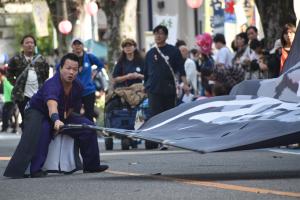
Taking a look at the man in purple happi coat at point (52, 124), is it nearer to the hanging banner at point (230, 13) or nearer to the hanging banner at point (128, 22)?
the hanging banner at point (128, 22)

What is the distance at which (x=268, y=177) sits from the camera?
37.5 feet

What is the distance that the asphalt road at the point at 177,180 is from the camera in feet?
32.8

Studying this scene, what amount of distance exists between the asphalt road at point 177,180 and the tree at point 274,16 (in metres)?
6.66

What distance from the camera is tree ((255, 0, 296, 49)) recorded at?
21.8 m

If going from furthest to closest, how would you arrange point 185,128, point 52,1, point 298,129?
point 52,1, point 185,128, point 298,129

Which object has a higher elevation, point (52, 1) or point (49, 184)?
point (52, 1)

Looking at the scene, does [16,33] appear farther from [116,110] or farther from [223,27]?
[116,110]

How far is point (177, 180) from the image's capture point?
11.4m

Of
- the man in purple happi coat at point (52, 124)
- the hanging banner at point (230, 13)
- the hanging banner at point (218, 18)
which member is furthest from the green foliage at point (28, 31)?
the man in purple happi coat at point (52, 124)

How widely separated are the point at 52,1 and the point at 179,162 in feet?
87.9

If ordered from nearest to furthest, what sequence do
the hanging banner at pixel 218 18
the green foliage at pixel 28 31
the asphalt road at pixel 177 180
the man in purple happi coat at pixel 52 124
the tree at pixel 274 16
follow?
1. the asphalt road at pixel 177 180
2. the man in purple happi coat at pixel 52 124
3. the tree at pixel 274 16
4. the hanging banner at pixel 218 18
5. the green foliage at pixel 28 31

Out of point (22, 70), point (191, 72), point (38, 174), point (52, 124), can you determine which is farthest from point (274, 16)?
point (38, 174)

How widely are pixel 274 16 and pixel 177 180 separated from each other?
11.1 metres

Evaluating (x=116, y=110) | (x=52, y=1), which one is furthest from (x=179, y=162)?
(x=52, y=1)
